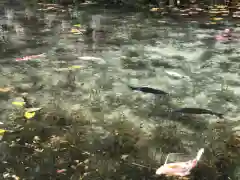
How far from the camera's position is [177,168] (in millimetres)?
1521

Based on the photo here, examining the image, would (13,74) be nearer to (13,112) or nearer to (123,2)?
(13,112)

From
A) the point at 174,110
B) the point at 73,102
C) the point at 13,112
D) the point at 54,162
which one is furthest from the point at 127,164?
the point at 13,112

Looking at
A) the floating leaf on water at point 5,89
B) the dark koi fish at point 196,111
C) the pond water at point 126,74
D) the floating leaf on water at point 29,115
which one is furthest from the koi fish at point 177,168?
the floating leaf on water at point 5,89

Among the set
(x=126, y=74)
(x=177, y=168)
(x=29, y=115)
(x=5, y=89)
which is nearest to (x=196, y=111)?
(x=177, y=168)

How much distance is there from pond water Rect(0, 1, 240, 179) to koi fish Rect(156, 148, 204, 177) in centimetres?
13

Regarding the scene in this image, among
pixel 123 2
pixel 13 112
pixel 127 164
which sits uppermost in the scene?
pixel 123 2

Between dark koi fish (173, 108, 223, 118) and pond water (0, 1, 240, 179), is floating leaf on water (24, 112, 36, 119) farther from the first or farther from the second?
dark koi fish (173, 108, 223, 118)

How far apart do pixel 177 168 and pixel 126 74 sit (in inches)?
55.6

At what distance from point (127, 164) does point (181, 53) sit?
6.96 ft

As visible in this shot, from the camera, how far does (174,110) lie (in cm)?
212

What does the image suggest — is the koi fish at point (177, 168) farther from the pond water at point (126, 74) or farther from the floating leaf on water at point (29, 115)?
the floating leaf on water at point (29, 115)

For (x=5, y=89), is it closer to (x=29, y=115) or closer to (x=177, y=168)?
(x=29, y=115)

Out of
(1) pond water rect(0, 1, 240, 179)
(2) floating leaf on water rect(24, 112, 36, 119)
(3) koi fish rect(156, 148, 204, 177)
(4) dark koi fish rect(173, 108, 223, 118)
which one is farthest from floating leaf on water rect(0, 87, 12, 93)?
(3) koi fish rect(156, 148, 204, 177)

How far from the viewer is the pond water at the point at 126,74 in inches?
78.6
